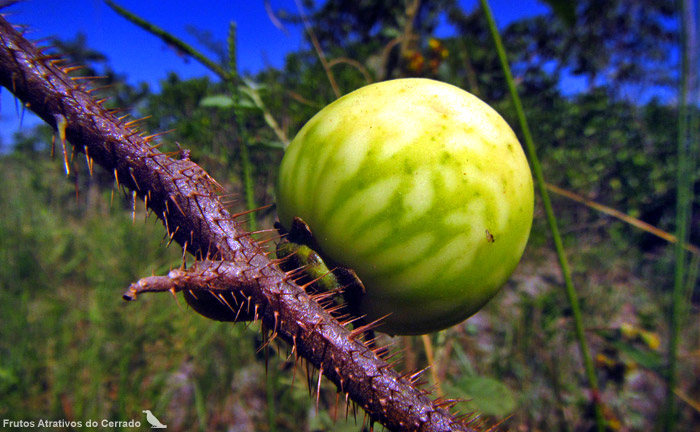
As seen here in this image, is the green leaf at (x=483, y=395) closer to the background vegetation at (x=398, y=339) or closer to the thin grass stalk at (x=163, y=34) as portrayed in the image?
the background vegetation at (x=398, y=339)

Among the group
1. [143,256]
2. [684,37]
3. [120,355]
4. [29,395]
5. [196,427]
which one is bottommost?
[196,427]

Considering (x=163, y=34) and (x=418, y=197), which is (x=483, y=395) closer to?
(x=418, y=197)

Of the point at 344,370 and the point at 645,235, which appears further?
the point at 645,235

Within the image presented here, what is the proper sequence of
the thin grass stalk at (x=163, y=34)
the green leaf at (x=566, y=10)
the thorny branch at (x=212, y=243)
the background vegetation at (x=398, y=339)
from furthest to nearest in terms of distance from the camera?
the background vegetation at (x=398, y=339)
the thin grass stalk at (x=163, y=34)
the thorny branch at (x=212, y=243)
the green leaf at (x=566, y=10)

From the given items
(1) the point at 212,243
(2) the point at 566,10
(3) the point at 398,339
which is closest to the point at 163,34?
(1) the point at 212,243

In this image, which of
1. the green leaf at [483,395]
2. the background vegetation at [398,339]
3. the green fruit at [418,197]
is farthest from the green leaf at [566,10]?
the green leaf at [483,395]

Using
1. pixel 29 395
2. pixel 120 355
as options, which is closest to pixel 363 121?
pixel 120 355

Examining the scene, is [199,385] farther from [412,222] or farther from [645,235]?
[645,235]
